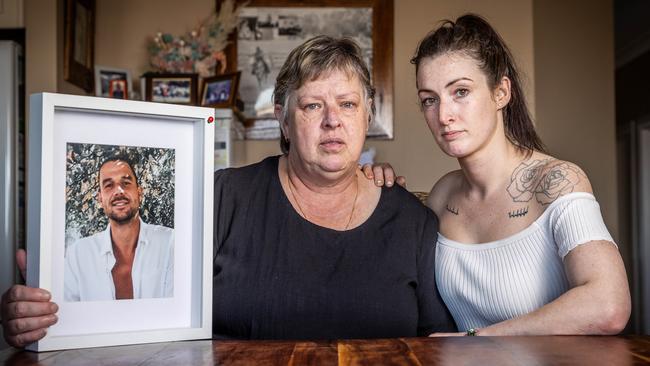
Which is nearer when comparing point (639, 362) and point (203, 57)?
point (639, 362)

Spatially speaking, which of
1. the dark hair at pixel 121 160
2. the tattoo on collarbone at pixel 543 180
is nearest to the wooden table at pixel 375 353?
the dark hair at pixel 121 160

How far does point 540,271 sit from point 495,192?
0.85 ft

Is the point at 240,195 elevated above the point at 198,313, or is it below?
above

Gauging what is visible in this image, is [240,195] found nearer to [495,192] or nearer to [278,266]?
[278,266]

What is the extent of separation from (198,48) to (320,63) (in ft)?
8.21

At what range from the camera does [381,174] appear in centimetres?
214

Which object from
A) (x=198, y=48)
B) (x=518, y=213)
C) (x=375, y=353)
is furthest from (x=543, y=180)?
(x=198, y=48)

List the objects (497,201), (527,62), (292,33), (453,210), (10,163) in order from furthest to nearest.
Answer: (292,33), (527,62), (10,163), (453,210), (497,201)

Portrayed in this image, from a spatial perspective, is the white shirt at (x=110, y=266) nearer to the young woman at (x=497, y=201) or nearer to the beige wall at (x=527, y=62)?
the young woman at (x=497, y=201)

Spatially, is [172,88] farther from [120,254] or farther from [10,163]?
[120,254]

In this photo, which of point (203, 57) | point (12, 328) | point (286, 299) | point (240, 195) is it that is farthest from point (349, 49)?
point (203, 57)

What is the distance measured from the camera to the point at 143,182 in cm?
130

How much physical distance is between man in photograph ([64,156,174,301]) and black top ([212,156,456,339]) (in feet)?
1.89

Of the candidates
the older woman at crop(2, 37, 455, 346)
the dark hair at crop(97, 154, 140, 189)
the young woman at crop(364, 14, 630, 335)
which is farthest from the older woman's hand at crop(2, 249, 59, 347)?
the young woman at crop(364, 14, 630, 335)
